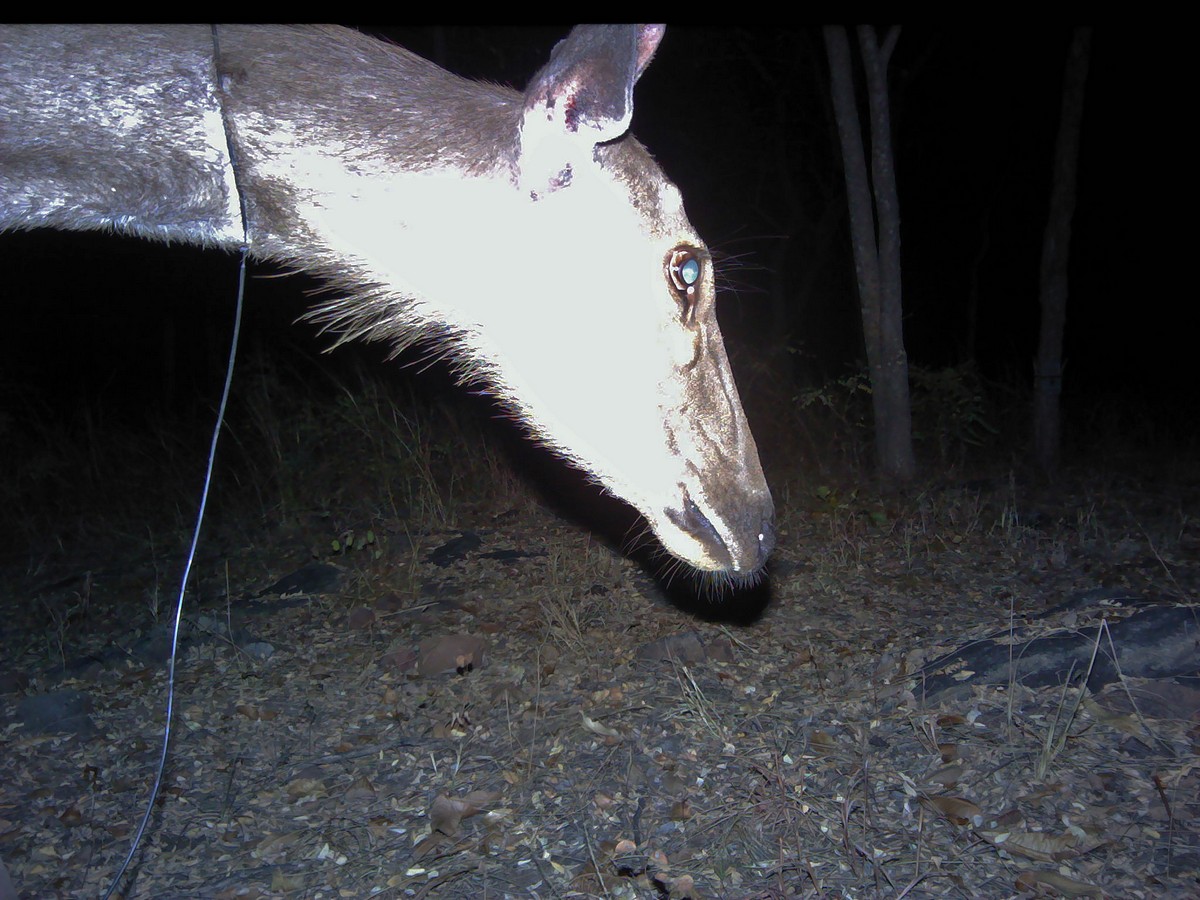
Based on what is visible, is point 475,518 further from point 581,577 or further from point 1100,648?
point 1100,648

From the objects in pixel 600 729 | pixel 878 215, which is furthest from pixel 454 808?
pixel 878 215

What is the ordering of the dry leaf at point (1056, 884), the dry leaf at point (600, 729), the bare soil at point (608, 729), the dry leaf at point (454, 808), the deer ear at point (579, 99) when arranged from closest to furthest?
1. the deer ear at point (579, 99)
2. the dry leaf at point (1056, 884)
3. the bare soil at point (608, 729)
4. the dry leaf at point (454, 808)
5. the dry leaf at point (600, 729)

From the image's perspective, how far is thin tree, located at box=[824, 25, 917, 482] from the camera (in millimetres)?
6305

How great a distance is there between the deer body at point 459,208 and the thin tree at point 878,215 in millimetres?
4279

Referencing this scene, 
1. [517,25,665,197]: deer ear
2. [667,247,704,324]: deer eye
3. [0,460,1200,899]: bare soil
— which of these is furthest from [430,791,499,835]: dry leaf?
[517,25,665,197]: deer ear

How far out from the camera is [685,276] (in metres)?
2.41

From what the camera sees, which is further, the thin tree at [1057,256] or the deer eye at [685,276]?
the thin tree at [1057,256]

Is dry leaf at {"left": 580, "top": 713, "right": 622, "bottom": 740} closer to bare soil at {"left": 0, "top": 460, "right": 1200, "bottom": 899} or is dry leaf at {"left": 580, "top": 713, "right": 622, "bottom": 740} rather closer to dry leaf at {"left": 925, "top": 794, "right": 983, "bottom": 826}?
bare soil at {"left": 0, "top": 460, "right": 1200, "bottom": 899}

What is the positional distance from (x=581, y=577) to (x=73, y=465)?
18.0 feet

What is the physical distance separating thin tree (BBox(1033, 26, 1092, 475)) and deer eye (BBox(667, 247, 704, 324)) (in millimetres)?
5408

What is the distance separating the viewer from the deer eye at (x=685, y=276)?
239cm

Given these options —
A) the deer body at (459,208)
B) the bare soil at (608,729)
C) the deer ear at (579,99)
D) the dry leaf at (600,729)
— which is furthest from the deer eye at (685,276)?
the dry leaf at (600,729)

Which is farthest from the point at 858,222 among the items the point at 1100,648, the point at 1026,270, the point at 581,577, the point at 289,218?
the point at 1026,270

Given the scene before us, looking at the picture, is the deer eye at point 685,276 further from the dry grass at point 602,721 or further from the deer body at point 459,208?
the dry grass at point 602,721
